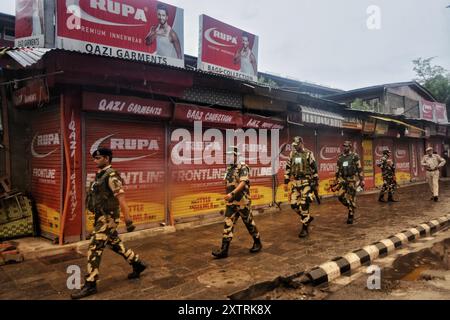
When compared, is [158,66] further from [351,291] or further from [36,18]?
[351,291]

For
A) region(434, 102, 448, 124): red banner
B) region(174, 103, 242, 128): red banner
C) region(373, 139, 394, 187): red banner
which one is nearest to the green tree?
region(434, 102, 448, 124): red banner

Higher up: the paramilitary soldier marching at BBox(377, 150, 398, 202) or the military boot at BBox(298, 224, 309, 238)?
the paramilitary soldier marching at BBox(377, 150, 398, 202)

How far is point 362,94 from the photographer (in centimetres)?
2262

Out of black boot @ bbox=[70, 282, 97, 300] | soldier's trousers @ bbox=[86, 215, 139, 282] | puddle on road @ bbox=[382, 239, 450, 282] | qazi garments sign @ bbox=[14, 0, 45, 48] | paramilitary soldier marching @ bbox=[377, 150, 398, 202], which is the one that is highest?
qazi garments sign @ bbox=[14, 0, 45, 48]

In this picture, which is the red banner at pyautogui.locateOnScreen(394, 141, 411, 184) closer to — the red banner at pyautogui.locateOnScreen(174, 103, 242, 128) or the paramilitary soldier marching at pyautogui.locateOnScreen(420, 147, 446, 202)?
the paramilitary soldier marching at pyautogui.locateOnScreen(420, 147, 446, 202)

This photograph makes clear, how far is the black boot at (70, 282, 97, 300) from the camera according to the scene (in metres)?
3.90

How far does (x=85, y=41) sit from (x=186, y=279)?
5.72 meters

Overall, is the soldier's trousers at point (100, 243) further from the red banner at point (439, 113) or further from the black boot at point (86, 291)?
the red banner at point (439, 113)

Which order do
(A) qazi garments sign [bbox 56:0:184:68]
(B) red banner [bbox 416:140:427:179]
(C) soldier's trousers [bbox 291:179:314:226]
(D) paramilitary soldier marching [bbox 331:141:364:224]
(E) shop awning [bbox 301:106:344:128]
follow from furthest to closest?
1. (B) red banner [bbox 416:140:427:179]
2. (E) shop awning [bbox 301:106:344:128]
3. (D) paramilitary soldier marching [bbox 331:141:364:224]
4. (A) qazi garments sign [bbox 56:0:184:68]
5. (C) soldier's trousers [bbox 291:179:314:226]

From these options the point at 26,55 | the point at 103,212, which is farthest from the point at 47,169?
the point at 103,212

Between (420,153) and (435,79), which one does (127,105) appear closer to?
(420,153)

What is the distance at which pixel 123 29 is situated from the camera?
316 inches

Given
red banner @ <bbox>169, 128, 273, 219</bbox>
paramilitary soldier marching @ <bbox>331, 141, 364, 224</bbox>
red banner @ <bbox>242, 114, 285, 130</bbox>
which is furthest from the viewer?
red banner @ <bbox>242, 114, 285, 130</bbox>

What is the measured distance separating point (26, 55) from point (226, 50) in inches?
255
